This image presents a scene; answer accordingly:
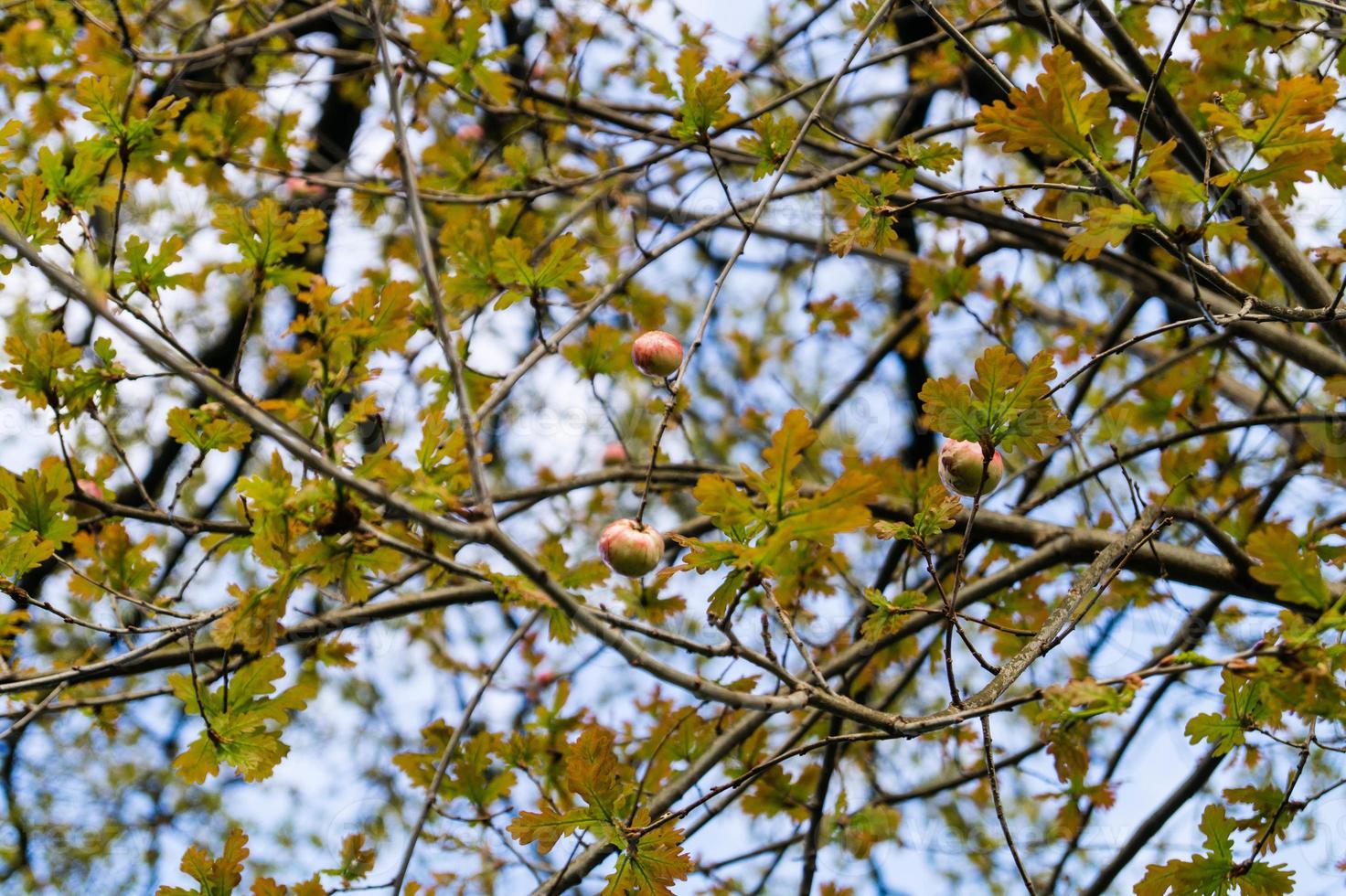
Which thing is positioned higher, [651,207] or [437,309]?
[651,207]

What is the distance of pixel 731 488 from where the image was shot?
3.78ft

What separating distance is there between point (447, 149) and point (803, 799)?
195 cm

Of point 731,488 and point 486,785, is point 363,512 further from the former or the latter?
point 486,785

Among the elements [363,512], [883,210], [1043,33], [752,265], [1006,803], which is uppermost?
[752,265]

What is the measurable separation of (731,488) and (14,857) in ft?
13.1

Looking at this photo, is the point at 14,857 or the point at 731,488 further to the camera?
the point at 14,857

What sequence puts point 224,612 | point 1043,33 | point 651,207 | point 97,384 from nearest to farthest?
point 224,612 < point 97,384 < point 1043,33 < point 651,207

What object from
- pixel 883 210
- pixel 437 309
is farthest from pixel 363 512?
pixel 883 210

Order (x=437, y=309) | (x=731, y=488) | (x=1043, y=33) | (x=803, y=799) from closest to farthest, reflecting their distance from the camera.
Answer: (x=437, y=309)
(x=731, y=488)
(x=1043, y=33)
(x=803, y=799)

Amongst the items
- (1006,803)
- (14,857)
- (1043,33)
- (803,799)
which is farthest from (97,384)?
(1006,803)

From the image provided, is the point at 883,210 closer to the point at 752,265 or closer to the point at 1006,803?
the point at 752,265

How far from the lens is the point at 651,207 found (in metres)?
3.33

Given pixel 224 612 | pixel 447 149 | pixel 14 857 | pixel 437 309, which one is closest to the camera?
pixel 437 309

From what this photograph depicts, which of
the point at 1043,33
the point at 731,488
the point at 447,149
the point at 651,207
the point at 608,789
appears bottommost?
the point at 608,789
